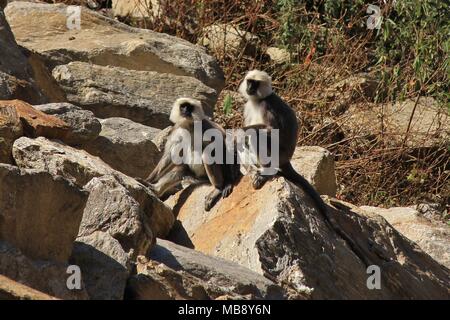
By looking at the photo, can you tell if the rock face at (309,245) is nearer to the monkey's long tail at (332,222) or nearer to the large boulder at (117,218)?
the monkey's long tail at (332,222)

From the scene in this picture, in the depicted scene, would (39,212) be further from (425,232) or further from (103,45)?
(103,45)

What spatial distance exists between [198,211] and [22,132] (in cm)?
176

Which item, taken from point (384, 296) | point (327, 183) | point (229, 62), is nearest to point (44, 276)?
point (384, 296)

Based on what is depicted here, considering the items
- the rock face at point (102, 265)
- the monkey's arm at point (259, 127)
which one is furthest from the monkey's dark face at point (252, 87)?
the rock face at point (102, 265)

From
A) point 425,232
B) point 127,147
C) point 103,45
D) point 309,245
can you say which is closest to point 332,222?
point 309,245

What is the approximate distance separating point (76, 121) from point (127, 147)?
942 millimetres

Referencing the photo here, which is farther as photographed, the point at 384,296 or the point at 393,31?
the point at 393,31

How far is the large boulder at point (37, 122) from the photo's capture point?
9039mm

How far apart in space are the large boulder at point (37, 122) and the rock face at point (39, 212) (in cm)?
217

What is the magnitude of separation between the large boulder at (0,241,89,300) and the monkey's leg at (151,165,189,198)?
3.96 meters

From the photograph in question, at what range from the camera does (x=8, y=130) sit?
8719 millimetres

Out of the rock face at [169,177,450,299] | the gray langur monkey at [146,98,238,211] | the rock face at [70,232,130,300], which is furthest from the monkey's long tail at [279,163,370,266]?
the rock face at [70,232,130,300]
